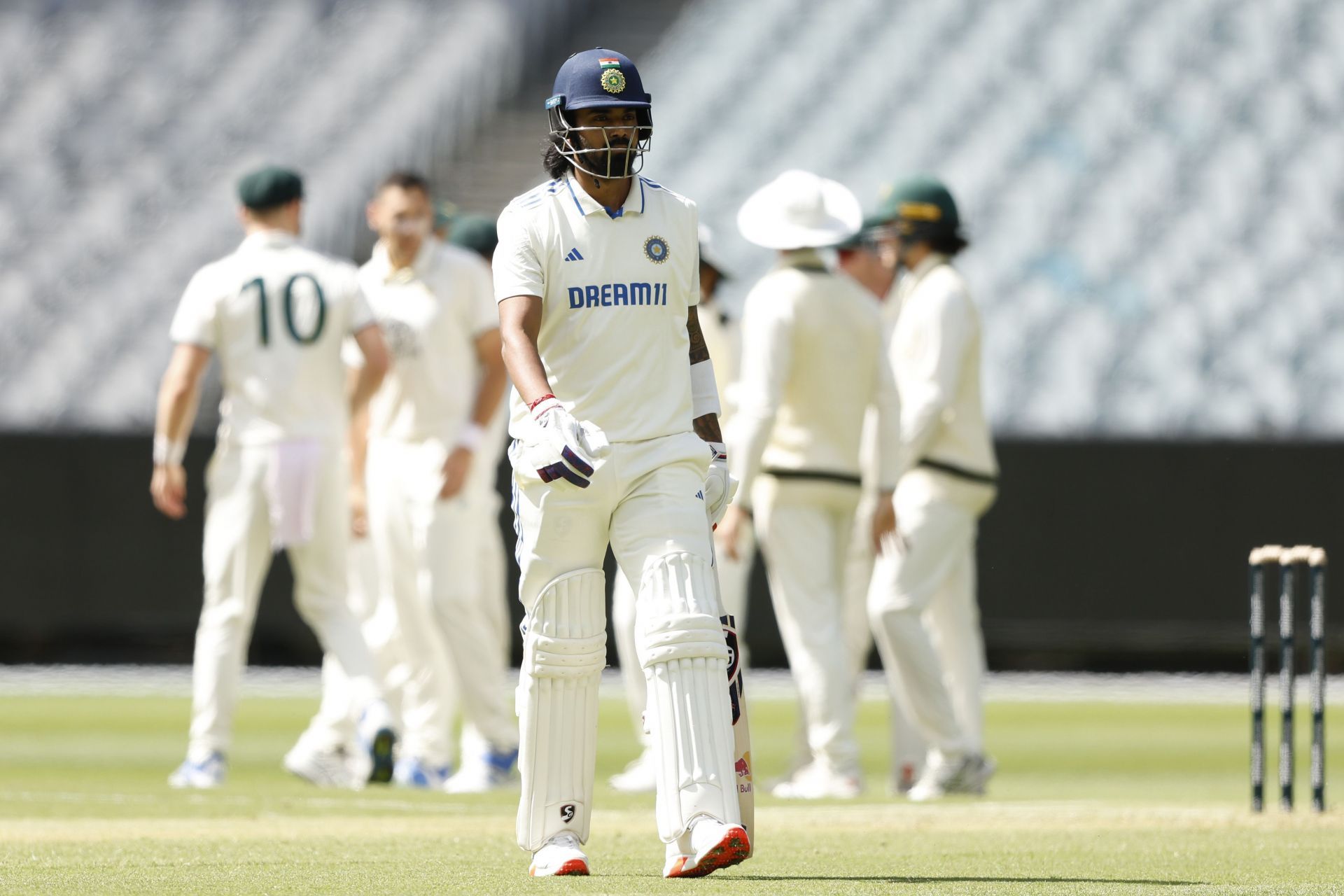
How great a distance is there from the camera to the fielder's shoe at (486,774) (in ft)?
29.7

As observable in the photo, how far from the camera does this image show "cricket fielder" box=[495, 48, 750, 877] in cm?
549

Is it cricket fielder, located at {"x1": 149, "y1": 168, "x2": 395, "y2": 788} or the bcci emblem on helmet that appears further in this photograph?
cricket fielder, located at {"x1": 149, "y1": 168, "x2": 395, "y2": 788}

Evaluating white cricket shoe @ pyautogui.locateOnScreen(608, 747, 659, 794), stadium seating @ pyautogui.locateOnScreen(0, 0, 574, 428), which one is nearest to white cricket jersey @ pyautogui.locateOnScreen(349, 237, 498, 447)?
white cricket shoe @ pyautogui.locateOnScreen(608, 747, 659, 794)

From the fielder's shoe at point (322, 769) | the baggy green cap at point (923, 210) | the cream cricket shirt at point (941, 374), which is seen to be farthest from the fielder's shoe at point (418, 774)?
the baggy green cap at point (923, 210)

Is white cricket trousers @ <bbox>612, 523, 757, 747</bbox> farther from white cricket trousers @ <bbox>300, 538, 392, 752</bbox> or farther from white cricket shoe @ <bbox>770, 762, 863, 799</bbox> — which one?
white cricket trousers @ <bbox>300, 538, 392, 752</bbox>

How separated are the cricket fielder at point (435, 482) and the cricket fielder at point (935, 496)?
5.35 ft

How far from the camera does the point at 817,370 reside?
29.2 ft

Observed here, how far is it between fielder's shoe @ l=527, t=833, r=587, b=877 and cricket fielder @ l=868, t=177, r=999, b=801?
3.13 m

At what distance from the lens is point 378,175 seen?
73.5 ft

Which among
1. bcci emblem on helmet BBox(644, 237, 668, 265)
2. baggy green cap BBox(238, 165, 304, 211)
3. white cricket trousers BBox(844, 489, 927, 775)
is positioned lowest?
white cricket trousers BBox(844, 489, 927, 775)

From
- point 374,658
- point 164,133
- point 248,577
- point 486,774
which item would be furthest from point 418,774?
point 164,133

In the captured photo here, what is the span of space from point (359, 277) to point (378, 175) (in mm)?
13096

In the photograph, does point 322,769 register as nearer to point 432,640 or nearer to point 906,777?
point 432,640

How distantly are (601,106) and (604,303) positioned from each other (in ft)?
1.58
